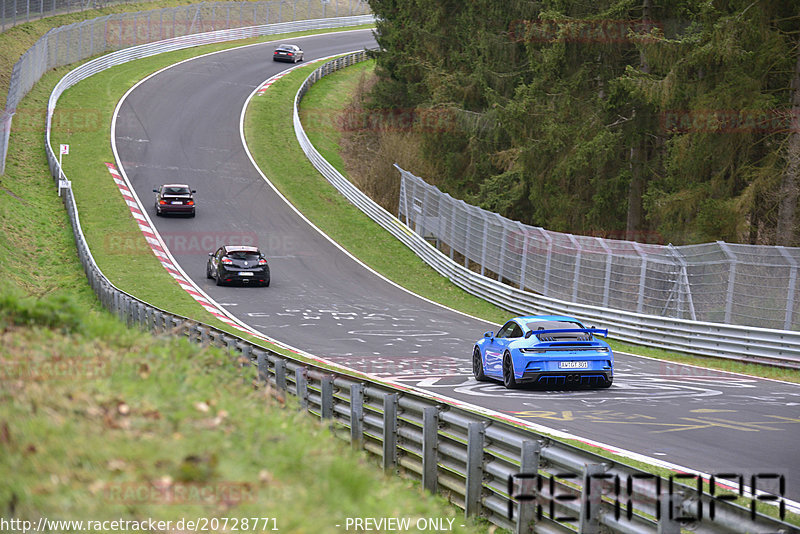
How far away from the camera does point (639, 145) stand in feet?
114

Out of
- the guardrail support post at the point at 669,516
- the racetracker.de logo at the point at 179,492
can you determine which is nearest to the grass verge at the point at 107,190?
the guardrail support post at the point at 669,516

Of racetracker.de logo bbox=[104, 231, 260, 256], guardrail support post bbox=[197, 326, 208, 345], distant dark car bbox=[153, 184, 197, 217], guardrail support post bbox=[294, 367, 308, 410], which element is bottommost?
racetracker.de logo bbox=[104, 231, 260, 256]

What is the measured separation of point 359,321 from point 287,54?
54.2 m

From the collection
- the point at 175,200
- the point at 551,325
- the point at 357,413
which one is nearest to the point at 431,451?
the point at 357,413

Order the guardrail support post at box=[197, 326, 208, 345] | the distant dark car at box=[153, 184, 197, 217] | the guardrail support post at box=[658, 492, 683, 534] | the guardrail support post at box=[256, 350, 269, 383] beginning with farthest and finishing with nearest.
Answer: the distant dark car at box=[153, 184, 197, 217] → the guardrail support post at box=[197, 326, 208, 345] → the guardrail support post at box=[256, 350, 269, 383] → the guardrail support post at box=[658, 492, 683, 534]

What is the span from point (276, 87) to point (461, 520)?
207 ft

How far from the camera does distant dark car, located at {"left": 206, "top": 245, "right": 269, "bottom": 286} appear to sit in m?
33.4

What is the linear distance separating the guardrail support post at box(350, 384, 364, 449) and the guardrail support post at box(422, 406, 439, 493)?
5.58 feet

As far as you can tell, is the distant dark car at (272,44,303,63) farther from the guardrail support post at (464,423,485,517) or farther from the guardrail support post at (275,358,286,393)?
the guardrail support post at (464,423,485,517)

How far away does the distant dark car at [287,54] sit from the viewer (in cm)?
7744

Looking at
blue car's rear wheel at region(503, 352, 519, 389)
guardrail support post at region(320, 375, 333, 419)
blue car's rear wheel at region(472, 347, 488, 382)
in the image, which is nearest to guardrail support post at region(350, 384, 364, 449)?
guardrail support post at region(320, 375, 333, 419)

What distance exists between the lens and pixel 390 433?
10055mm

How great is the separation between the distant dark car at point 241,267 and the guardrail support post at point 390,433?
24.0 meters

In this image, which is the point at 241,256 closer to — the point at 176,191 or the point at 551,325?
the point at 176,191
